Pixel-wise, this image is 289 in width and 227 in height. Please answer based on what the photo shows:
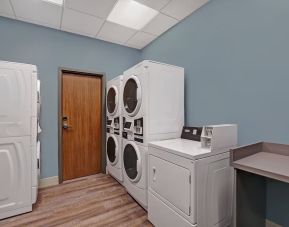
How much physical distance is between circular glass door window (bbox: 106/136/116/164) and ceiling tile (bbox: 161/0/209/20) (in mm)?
→ 2116

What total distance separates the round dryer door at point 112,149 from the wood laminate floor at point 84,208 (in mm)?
405

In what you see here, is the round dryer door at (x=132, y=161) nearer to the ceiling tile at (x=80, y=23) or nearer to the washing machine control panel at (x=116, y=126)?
the washing machine control panel at (x=116, y=126)

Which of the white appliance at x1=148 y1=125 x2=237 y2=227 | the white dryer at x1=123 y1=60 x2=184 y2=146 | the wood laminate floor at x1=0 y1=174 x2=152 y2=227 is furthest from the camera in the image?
the white dryer at x1=123 y1=60 x2=184 y2=146

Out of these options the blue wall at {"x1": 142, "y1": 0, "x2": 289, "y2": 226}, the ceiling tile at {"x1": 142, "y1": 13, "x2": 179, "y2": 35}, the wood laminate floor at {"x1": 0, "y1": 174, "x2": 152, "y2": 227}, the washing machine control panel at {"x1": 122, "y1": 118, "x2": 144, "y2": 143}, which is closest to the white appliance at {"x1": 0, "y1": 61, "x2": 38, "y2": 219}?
the wood laminate floor at {"x1": 0, "y1": 174, "x2": 152, "y2": 227}

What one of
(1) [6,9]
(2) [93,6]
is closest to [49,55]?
(1) [6,9]

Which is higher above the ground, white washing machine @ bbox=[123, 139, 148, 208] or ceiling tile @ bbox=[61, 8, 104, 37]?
ceiling tile @ bbox=[61, 8, 104, 37]

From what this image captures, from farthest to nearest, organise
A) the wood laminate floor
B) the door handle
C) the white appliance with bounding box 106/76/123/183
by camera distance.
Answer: the door handle → the white appliance with bounding box 106/76/123/183 → the wood laminate floor

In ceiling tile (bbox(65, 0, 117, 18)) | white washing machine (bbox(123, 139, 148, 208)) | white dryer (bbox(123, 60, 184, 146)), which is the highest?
ceiling tile (bbox(65, 0, 117, 18))

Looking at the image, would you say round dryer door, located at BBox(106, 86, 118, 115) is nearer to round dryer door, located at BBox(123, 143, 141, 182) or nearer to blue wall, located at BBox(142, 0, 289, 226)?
round dryer door, located at BBox(123, 143, 141, 182)

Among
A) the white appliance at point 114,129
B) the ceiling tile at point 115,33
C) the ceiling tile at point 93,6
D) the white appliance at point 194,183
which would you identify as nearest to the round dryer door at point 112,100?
the white appliance at point 114,129

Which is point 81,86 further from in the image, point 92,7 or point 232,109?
point 232,109

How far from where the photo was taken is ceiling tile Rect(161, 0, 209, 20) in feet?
6.73

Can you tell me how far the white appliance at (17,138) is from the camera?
178 cm

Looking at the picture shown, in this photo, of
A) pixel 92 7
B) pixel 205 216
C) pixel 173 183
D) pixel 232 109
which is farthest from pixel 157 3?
pixel 205 216
